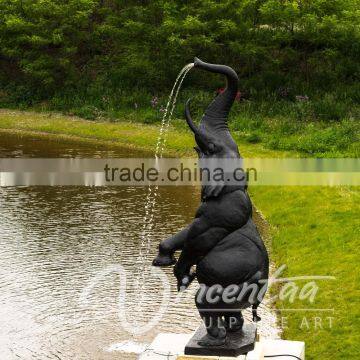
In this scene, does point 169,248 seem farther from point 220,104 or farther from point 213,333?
point 220,104

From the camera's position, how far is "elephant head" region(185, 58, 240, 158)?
7094 mm

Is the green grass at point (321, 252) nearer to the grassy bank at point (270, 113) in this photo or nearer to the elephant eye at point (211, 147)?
the elephant eye at point (211, 147)

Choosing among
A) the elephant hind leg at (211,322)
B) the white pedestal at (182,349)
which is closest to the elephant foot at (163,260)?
the elephant hind leg at (211,322)

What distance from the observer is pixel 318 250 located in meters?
12.1

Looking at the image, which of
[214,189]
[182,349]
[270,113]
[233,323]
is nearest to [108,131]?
[270,113]

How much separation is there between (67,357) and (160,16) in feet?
77.5

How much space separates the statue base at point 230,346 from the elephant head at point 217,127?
5.62ft

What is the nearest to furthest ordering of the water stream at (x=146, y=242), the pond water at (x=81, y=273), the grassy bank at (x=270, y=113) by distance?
the pond water at (x=81, y=273)
the water stream at (x=146, y=242)
the grassy bank at (x=270, y=113)

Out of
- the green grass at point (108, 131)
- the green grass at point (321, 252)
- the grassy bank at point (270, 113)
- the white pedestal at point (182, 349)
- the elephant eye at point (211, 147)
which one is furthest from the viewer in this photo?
the green grass at point (108, 131)

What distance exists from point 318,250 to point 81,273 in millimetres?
3789

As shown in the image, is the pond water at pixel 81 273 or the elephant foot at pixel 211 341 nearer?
the elephant foot at pixel 211 341

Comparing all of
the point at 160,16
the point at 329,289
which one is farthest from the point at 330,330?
the point at 160,16

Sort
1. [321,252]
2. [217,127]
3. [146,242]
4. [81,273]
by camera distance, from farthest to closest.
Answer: [146,242] < [321,252] < [81,273] < [217,127]

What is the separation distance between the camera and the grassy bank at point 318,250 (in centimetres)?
897
